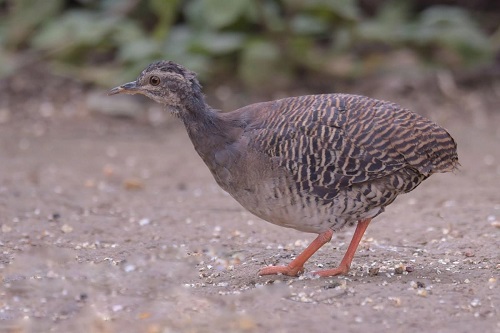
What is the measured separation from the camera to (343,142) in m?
5.93

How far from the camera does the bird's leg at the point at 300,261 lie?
20.1ft

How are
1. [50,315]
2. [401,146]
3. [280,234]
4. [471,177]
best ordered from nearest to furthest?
[50,315] → [401,146] → [280,234] → [471,177]

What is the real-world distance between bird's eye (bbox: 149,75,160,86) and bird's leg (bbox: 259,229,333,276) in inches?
57.7

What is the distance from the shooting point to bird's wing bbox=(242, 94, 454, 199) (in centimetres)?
591

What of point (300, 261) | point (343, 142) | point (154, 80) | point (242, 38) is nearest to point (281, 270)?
point (300, 261)

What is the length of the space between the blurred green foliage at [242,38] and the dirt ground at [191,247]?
1067 millimetres

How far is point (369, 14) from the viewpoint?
13609 mm

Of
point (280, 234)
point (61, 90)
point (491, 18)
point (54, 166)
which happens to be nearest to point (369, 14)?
point (491, 18)

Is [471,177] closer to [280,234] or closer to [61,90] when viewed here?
[280,234]

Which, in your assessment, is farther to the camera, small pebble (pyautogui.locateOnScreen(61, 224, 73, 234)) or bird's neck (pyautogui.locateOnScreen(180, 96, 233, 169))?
small pebble (pyautogui.locateOnScreen(61, 224, 73, 234))

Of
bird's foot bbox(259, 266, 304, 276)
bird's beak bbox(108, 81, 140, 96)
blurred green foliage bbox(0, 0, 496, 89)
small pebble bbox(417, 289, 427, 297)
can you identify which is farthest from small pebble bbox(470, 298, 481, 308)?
blurred green foliage bbox(0, 0, 496, 89)

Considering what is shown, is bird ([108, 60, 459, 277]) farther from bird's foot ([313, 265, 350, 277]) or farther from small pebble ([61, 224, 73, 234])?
small pebble ([61, 224, 73, 234])

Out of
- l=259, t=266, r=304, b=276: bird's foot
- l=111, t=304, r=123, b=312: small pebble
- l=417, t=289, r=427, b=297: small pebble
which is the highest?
l=417, t=289, r=427, b=297: small pebble

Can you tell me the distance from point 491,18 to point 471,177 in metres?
4.88
